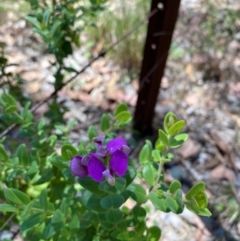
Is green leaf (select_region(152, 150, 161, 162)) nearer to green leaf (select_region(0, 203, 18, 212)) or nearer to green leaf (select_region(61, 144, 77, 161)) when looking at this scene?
green leaf (select_region(61, 144, 77, 161))

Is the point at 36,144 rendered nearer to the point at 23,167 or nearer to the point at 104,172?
the point at 23,167

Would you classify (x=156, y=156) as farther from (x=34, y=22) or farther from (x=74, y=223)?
(x=34, y=22)

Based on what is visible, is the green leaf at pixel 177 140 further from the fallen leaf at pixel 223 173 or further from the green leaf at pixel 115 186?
the fallen leaf at pixel 223 173

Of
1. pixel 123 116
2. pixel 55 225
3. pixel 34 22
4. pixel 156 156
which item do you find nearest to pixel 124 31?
pixel 34 22

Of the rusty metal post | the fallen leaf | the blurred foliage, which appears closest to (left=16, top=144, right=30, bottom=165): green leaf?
the rusty metal post

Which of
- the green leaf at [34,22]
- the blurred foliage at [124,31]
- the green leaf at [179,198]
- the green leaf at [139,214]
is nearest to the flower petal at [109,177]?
the green leaf at [179,198]
